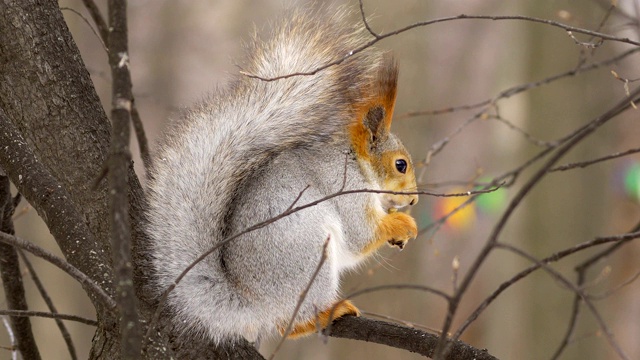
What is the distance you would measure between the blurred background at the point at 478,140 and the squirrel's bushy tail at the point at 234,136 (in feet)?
0.37

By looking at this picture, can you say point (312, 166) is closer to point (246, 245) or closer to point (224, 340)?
point (246, 245)

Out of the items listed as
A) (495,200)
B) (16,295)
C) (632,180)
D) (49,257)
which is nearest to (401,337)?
(49,257)

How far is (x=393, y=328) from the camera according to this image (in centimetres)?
130

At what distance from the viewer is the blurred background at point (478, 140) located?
3246 millimetres

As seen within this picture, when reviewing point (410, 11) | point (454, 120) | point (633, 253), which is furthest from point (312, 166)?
point (454, 120)

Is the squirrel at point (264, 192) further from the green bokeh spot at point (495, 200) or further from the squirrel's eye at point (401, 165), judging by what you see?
the green bokeh spot at point (495, 200)

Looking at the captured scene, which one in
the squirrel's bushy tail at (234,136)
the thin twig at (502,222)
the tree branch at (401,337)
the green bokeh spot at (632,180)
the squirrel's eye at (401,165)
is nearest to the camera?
the thin twig at (502,222)

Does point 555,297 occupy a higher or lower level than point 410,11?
lower

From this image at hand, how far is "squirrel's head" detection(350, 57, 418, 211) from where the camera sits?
5.79 feet

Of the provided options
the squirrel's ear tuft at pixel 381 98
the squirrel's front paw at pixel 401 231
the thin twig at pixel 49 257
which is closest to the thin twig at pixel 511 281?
the thin twig at pixel 49 257

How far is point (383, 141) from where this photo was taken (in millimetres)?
1810

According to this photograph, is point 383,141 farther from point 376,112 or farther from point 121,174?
point 121,174

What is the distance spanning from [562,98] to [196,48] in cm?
286

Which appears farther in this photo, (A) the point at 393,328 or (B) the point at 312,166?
(B) the point at 312,166
